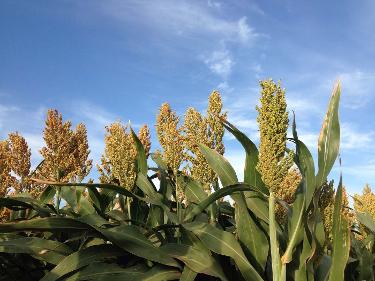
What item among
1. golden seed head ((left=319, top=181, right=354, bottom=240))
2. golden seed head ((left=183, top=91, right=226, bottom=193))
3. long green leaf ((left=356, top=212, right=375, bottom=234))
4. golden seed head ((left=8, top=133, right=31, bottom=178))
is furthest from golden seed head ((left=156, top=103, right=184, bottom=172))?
golden seed head ((left=8, top=133, right=31, bottom=178))

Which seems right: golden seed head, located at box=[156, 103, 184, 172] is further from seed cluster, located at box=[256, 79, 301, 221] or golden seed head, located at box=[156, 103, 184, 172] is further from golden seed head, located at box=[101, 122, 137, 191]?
seed cluster, located at box=[256, 79, 301, 221]

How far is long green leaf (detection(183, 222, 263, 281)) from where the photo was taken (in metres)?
2.26

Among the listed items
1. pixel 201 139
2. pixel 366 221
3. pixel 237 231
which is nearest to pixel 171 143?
pixel 201 139

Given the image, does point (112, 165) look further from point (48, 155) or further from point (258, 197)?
point (48, 155)

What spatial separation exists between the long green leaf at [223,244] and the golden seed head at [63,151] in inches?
78.6

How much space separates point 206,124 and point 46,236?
1.34 meters

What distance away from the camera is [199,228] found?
2299 mm

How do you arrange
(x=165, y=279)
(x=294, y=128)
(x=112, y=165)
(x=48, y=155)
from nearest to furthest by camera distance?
1. (x=165, y=279)
2. (x=294, y=128)
3. (x=112, y=165)
4. (x=48, y=155)

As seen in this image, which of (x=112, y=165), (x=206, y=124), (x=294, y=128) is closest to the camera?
(x=294, y=128)

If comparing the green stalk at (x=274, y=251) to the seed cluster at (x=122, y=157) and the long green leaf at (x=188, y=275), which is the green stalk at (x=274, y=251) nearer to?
the long green leaf at (x=188, y=275)

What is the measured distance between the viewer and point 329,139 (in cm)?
241

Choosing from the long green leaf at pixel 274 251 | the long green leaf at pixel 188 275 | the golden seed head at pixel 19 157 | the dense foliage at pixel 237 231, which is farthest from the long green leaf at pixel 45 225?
the golden seed head at pixel 19 157

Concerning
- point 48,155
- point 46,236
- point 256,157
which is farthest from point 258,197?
point 48,155

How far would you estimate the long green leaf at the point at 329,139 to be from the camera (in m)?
2.37
